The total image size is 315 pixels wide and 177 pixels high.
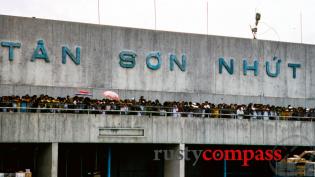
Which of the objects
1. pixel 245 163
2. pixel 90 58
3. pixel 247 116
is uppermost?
pixel 90 58

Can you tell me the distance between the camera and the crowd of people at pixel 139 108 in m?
48.0

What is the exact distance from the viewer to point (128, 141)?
2002 inches

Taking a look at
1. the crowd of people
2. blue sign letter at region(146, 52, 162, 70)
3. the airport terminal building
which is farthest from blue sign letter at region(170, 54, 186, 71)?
the crowd of people

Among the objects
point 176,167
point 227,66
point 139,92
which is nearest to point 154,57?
point 139,92

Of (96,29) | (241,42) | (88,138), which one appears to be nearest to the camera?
(88,138)

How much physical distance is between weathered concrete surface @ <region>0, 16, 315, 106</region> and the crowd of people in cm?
377

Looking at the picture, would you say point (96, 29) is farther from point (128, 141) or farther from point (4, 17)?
point (128, 141)

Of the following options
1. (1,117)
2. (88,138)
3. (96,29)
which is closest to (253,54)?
(96,29)

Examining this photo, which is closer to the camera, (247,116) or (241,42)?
(247,116)

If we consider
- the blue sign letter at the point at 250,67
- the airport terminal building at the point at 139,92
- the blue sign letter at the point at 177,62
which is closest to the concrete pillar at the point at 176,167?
the airport terminal building at the point at 139,92

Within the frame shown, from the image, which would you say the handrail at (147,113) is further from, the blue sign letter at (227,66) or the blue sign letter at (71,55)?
the blue sign letter at (227,66)

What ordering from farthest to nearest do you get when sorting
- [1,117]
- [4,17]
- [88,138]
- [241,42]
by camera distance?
[241,42] → [4,17] → [88,138] → [1,117]

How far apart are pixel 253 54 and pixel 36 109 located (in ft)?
75.5

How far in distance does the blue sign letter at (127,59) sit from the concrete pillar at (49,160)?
1142 cm
